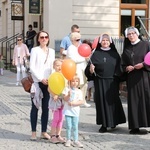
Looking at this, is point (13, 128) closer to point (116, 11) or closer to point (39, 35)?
point (39, 35)

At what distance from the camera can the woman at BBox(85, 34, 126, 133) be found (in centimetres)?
855

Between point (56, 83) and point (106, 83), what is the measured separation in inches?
68.1

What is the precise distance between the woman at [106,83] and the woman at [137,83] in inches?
9.7

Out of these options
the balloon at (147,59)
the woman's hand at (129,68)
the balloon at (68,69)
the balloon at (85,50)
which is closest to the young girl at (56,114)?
the balloon at (68,69)

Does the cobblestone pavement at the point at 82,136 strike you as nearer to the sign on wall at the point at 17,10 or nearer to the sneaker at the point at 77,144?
the sneaker at the point at 77,144

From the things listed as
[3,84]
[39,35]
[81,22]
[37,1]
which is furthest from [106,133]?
[37,1]

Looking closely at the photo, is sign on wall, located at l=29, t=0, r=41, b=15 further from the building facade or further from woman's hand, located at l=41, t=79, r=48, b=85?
woman's hand, located at l=41, t=79, r=48, b=85

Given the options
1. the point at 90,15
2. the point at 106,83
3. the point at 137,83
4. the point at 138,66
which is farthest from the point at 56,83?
the point at 90,15

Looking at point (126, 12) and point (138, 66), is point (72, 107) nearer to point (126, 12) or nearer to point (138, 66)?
point (138, 66)

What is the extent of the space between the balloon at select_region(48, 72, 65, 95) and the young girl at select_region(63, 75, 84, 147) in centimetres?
21

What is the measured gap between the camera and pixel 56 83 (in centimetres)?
714

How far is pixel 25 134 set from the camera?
27.7 ft

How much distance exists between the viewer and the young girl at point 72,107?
7406 millimetres

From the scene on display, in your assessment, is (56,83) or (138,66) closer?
(56,83)
